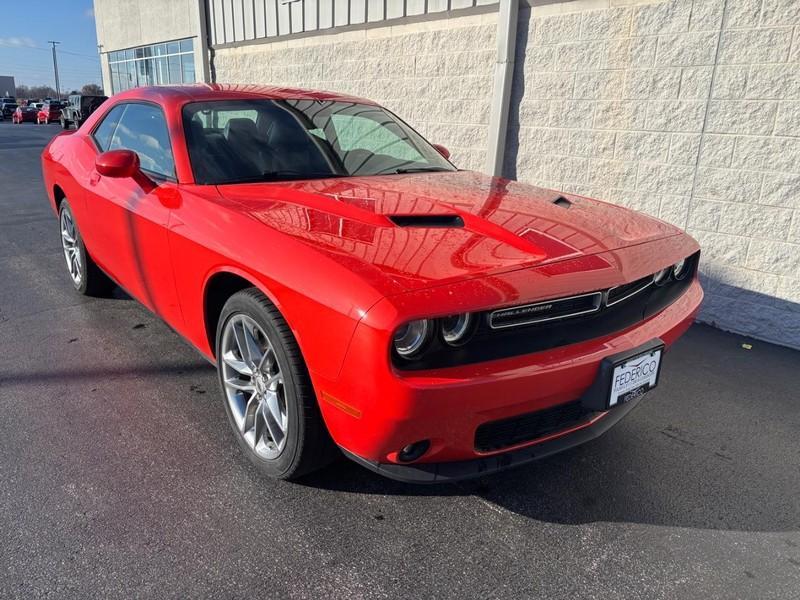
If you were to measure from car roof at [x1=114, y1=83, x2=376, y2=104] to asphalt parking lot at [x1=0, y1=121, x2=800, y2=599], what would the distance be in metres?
1.52

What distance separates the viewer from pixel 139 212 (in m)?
3.12

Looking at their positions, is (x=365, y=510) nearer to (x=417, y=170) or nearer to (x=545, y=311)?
(x=545, y=311)

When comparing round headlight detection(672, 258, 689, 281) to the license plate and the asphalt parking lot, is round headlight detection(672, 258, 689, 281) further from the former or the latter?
the asphalt parking lot

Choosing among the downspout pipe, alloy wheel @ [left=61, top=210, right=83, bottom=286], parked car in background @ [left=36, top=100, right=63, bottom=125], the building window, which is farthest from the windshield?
parked car in background @ [left=36, top=100, right=63, bottom=125]

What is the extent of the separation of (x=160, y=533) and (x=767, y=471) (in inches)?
99.3

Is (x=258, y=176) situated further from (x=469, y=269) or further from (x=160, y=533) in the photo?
(x=160, y=533)

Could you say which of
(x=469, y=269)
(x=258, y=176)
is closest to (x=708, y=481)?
(x=469, y=269)

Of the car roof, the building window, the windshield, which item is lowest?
the windshield

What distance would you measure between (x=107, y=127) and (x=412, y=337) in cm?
317

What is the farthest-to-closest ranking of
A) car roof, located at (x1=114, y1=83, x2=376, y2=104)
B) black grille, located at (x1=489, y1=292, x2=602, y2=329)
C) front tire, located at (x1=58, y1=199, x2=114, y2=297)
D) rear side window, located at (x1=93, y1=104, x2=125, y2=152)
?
front tire, located at (x1=58, y1=199, x2=114, y2=297) → rear side window, located at (x1=93, y1=104, x2=125, y2=152) → car roof, located at (x1=114, y1=83, x2=376, y2=104) → black grille, located at (x1=489, y1=292, x2=602, y2=329)

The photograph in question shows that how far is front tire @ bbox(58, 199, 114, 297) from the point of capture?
4398 millimetres

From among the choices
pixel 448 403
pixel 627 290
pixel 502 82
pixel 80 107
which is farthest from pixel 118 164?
pixel 80 107

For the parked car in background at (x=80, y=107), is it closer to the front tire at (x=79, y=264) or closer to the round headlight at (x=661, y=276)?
the front tire at (x=79, y=264)

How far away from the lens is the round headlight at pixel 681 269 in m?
2.76
